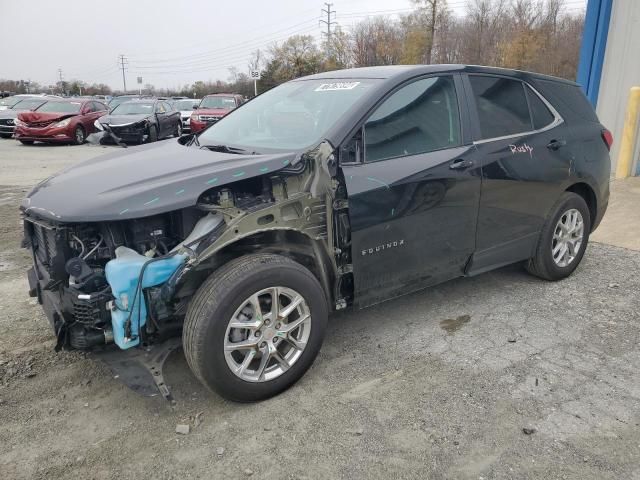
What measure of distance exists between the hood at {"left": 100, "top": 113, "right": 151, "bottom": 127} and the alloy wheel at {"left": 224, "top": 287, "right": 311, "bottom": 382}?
14.1m

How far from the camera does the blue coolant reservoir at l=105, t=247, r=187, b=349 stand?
8.23 ft

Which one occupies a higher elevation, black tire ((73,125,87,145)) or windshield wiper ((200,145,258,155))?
windshield wiper ((200,145,258,155))

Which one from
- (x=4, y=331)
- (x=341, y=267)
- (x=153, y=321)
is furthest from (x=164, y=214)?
(x=4, y=331)

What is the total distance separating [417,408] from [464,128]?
191 centimetres

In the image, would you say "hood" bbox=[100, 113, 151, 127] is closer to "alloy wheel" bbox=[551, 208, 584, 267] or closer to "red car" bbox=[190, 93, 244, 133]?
"red car" bbox=[190, 93, 244, 133]

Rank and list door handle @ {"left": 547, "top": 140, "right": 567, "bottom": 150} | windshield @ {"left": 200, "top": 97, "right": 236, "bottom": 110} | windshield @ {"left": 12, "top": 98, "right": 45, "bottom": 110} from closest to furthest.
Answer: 1. door handle @ {"left": 547, "top": 140, "right": 567, "bottom": 150}
2. windshield @ {"left": 200, "top": 97, "right": 236, "bottom": 110}
3. windshield @ {"left": 12, "top": 98, "right": 45, "bottom": 110}

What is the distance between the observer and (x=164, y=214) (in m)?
2.78

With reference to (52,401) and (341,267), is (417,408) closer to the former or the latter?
(341,267)

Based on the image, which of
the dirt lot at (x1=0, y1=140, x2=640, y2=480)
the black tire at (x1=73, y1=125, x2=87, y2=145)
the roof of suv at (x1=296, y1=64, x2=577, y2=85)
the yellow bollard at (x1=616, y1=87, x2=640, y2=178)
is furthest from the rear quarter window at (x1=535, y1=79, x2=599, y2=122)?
the black tire at (x1=73, y1=125, x2=87, y2=145)

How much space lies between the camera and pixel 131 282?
252 centimetres

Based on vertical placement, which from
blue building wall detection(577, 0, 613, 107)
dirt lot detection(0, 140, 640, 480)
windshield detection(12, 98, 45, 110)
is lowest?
dirt lot detection(0, 140, 640, 480)

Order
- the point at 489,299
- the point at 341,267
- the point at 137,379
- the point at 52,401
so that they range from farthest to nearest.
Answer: the point at 489,299, the point at 341,267, the point at 52,401, the point at 137,379

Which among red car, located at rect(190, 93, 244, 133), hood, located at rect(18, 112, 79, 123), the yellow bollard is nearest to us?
the yellow bollard

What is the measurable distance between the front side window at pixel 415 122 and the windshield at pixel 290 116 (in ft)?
0.66
